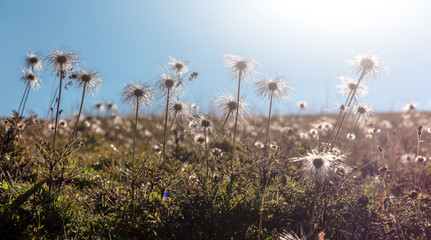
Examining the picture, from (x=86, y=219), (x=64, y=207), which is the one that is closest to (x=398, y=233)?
(x=86, y=219)

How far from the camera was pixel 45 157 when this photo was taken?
118 inches

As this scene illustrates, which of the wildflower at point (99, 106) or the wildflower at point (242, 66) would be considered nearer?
the wildflower at point (242, 66)

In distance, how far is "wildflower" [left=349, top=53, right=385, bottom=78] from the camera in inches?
163

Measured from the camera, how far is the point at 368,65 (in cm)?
415

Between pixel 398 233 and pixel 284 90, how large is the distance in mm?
1995

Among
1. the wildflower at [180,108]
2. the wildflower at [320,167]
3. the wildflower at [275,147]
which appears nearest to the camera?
the wildflower at [320,167]

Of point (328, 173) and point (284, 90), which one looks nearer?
point (328, 173)

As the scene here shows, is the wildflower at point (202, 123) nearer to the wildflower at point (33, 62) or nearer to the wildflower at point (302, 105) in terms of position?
the wildflower at point (33, 62)

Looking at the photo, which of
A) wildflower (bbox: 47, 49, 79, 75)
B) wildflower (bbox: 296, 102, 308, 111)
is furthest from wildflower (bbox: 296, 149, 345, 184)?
wildflower (bbox: 296, 102, 308, 111)

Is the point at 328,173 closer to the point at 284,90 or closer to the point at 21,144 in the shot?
the point at 284,90

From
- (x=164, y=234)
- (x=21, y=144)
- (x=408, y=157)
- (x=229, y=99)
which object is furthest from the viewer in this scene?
(x=408, y=157)

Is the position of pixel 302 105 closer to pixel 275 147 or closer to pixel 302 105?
pixel 302 105

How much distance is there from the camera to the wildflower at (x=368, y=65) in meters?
4.15

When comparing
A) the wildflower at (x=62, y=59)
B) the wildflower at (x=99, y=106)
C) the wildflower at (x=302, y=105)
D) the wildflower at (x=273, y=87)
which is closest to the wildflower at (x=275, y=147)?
the wildflower at (x=273, y=87)
